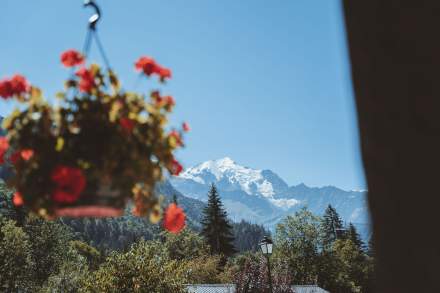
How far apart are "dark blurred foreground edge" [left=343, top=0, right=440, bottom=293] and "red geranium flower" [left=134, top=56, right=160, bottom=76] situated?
1.89m

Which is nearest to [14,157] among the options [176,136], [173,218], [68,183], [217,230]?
[68,183]

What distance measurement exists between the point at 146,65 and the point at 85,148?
86cm

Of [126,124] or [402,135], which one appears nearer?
[402,135]

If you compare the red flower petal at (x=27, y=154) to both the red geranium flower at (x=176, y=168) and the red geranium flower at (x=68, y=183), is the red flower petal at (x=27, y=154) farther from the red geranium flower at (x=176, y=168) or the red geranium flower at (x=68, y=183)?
the red geranium flower at (x=176, y=168)

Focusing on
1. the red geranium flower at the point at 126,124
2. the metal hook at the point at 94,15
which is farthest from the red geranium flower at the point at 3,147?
the metal hook at the point at 94,15

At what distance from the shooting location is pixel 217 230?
58.3m

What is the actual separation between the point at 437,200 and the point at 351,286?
47782mm

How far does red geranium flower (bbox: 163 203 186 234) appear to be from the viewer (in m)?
3.23

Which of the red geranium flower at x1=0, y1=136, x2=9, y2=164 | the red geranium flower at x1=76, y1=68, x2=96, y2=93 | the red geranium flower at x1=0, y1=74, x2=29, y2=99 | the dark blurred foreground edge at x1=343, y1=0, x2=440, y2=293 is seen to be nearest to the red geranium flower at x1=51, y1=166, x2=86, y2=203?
the red geranium flower at x1=76, y1=68, x2=96, y2=93

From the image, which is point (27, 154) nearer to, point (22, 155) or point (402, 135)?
point (22, 155)

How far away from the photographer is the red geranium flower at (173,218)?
Result: 3.23 m

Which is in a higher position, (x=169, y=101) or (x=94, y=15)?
(x=94, y=15)

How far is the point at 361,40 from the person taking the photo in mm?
1533

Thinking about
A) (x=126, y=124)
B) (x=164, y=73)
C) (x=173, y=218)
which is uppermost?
(x=164, y=73)
